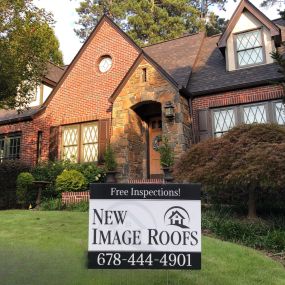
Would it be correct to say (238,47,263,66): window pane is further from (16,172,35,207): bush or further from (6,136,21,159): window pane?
(6,136,21,159): window pane

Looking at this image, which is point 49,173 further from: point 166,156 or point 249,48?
point 249,48

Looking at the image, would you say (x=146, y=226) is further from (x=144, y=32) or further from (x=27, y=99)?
(x=144, y=32)

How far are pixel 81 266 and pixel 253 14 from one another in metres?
11.6

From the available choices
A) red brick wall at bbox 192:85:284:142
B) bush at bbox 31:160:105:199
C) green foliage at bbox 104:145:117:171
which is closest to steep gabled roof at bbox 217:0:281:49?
red brick wall at bbox 192:85:284:142

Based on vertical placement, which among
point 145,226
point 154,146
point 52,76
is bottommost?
point 145,226

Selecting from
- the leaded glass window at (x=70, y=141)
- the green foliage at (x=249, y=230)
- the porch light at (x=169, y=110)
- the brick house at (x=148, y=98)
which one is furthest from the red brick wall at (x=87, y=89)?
the green foliage at (x=249, y=230)

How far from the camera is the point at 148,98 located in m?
12.9

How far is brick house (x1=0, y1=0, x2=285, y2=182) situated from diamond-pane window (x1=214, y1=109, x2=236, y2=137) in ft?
0.11

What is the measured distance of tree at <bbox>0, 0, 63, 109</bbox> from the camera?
454 inches

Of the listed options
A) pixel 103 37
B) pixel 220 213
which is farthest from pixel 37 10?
pixel 220 213

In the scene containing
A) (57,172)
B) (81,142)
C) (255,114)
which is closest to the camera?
(255,114)

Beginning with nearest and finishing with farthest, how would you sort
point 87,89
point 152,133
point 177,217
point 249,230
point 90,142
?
point 177,217
point 249,230
point 152,133
point 90,142
point 87,89

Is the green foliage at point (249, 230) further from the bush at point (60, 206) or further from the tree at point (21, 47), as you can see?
the tree at point (21, 47)

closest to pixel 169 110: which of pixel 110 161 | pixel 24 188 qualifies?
pixel 110 161
